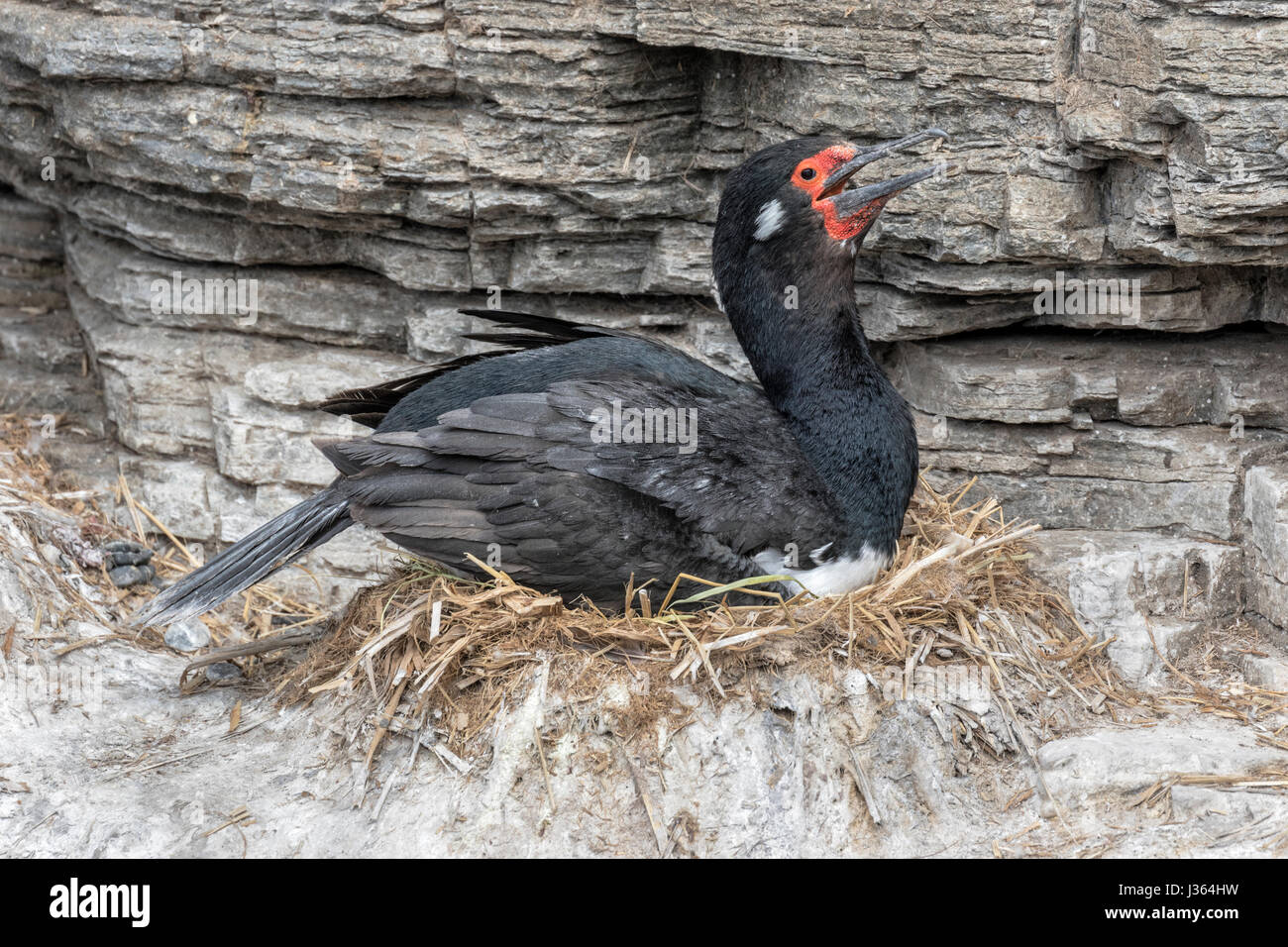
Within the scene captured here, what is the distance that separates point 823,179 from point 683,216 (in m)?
1.31

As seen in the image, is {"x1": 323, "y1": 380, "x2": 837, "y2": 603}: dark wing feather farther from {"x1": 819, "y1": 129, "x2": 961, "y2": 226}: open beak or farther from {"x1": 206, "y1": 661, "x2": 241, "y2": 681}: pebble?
{"x1": 206, "y1": 661, "x2": 241, "y2": 681}: pebble

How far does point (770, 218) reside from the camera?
519 cm

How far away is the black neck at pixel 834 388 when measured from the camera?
203 inches

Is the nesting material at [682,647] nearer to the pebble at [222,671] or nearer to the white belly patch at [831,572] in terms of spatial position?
the white belly patch at [831,572]

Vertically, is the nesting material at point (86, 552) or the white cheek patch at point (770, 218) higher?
the white cheek patch at point (770, 218)

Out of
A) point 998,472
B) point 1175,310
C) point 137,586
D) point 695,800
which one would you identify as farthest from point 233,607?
point 1175,310

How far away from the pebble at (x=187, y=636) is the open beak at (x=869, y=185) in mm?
3043

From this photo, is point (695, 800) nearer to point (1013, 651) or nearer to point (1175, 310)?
point (1013, 651)

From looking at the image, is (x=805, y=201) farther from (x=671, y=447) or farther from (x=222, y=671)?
(x=222, y=671)

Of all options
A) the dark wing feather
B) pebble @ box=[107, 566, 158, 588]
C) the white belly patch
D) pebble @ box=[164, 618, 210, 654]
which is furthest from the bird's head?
pebble @ box=[107, 566, 158, 588]

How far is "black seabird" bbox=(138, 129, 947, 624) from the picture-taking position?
4.77m

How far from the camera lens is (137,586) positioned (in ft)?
21.0

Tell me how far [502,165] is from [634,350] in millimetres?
1203

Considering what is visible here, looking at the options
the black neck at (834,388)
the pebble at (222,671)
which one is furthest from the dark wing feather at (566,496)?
the pebble at (222,671)
